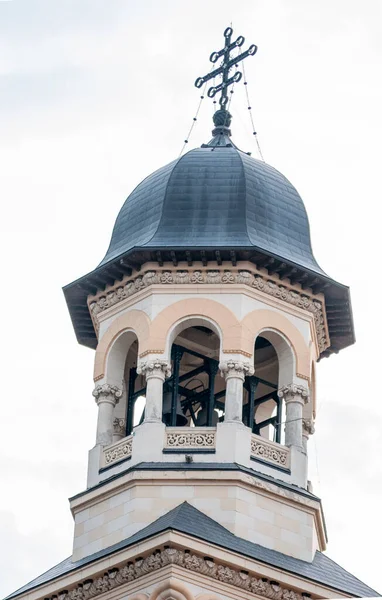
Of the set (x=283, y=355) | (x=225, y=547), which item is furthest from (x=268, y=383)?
(x=225, y=547)

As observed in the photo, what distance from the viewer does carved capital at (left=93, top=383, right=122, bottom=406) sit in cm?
4150

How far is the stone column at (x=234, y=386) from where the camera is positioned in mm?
39781

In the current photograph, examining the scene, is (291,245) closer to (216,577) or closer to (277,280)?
(277,280)

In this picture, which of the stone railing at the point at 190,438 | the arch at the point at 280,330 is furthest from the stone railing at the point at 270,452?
the arch at the point at 280,330

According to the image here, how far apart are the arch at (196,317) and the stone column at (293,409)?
1.55m

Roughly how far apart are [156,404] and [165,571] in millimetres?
4785

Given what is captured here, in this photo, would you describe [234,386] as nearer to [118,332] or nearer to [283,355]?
[283,355]

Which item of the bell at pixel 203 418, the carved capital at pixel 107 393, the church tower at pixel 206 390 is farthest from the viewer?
the bell at pixel 203 418

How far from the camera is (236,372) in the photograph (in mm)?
40219

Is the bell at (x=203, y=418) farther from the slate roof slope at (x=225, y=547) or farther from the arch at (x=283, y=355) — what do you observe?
the slate roof slope at (x=225, y=547)

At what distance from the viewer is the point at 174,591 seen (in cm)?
3591

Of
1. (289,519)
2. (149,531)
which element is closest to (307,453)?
(289,519)

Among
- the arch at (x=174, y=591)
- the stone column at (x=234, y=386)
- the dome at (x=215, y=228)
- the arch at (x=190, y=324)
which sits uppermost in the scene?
the dome at (x=215, y=228)

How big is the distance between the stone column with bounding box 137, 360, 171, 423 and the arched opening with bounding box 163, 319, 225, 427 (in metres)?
0.63
